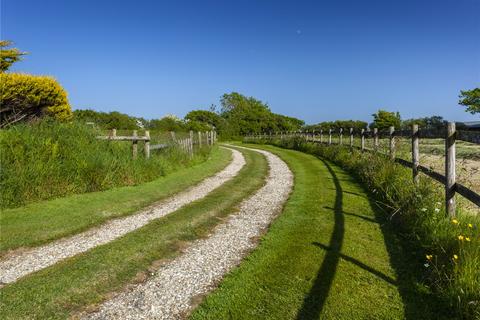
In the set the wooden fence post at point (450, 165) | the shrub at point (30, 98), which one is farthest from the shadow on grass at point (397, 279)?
the shrub at point (30, 98)

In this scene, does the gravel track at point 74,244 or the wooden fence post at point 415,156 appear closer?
the gravel track at point 74,244

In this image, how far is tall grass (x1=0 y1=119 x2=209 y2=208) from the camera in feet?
31.5

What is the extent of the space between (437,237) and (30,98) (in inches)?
620

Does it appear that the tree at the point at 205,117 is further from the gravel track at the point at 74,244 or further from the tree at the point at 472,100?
the gravel track at the point at 74,244

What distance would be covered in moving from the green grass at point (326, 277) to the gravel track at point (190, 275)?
0.22 meters

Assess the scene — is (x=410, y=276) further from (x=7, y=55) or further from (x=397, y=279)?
(x=7, y=55)

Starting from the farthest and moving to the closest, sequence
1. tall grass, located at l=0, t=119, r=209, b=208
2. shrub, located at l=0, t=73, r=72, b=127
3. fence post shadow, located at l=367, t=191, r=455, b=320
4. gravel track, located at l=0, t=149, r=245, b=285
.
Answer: shrub, located at l=0, t=73, r=72, b=127 → tall grass, located at l=0, t=119, r=209, b=208 → gravel track, located at l=0, t=149, r=245, b=285 → fence post shadow, located at l=367, t=191, r=455, b=320

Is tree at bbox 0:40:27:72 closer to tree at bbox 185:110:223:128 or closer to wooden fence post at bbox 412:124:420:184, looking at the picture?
wooden fence post at bbox 412:124:420:184

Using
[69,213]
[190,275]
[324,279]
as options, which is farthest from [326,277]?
[69,213]

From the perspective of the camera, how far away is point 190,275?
5.21m

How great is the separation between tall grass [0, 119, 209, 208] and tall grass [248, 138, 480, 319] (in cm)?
771

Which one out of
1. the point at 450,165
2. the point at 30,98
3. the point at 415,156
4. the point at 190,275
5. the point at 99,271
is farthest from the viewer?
the point at 30,98

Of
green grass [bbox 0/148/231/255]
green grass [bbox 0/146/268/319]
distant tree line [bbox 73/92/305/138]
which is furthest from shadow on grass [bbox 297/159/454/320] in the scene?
distant tree line [bbox 73/92/305/138]

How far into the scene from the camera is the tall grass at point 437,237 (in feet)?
13.7
